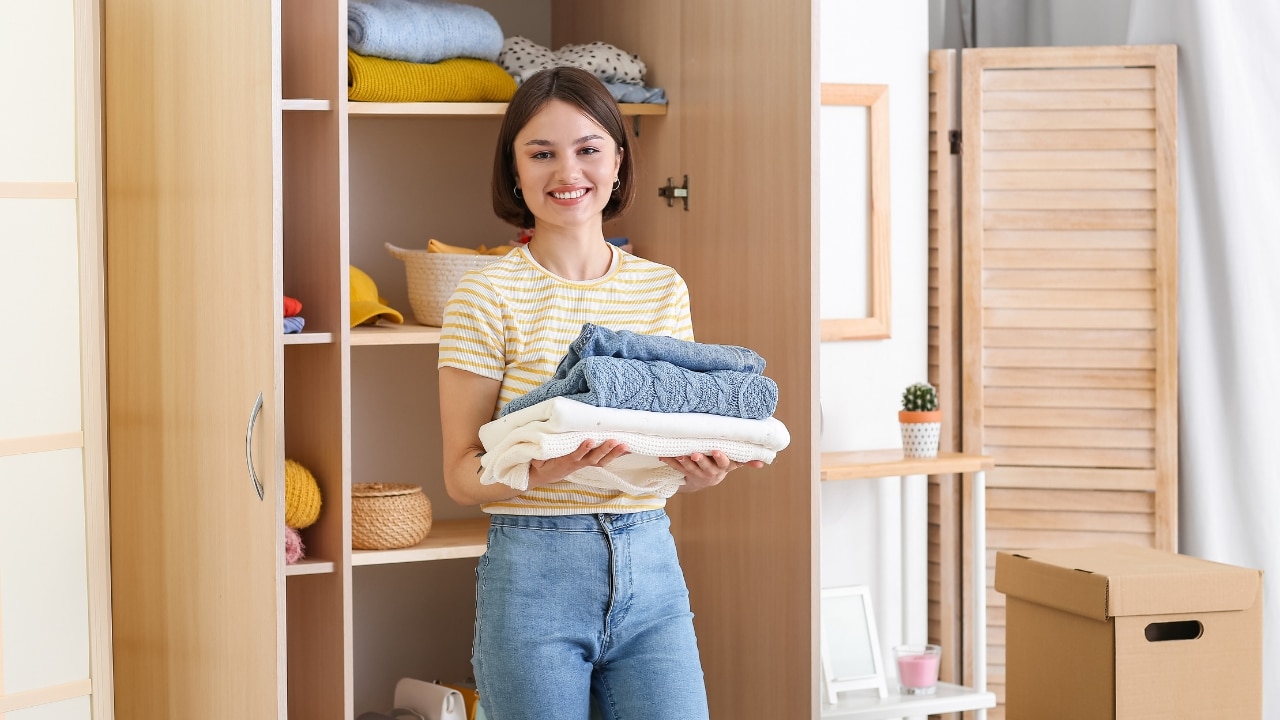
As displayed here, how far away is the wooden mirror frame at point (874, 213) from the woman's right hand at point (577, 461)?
4.83 ft

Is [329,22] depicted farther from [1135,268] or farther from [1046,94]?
[1135,268]

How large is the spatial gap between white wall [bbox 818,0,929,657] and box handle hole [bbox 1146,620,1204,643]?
73cm

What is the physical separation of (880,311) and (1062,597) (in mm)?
880

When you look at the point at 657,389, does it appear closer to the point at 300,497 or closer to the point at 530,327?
the point at 530,327

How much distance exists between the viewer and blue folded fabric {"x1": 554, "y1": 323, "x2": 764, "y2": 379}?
1450 mm

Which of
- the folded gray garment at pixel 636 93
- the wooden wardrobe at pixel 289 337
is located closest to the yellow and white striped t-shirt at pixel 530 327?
the wooden wardrobe at pixel 289 337

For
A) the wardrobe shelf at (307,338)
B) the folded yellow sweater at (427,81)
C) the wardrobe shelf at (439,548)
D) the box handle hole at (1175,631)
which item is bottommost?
the box handle hole at (1175,631)

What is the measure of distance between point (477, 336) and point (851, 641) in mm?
1497

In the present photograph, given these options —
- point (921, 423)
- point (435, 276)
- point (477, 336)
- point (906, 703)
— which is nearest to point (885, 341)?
point (921, 423)

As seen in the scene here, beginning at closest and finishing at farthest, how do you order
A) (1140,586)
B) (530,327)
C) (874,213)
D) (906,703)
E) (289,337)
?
(530,327)
(289,337)
(1140,586)
(906,703)
(874,213)

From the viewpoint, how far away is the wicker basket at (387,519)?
90.2 inches

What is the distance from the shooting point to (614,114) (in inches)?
65.4

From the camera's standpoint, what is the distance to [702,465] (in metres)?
1.52

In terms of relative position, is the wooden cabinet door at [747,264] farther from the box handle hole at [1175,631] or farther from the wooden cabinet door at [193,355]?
the wooden cabinet door at [193,355]
